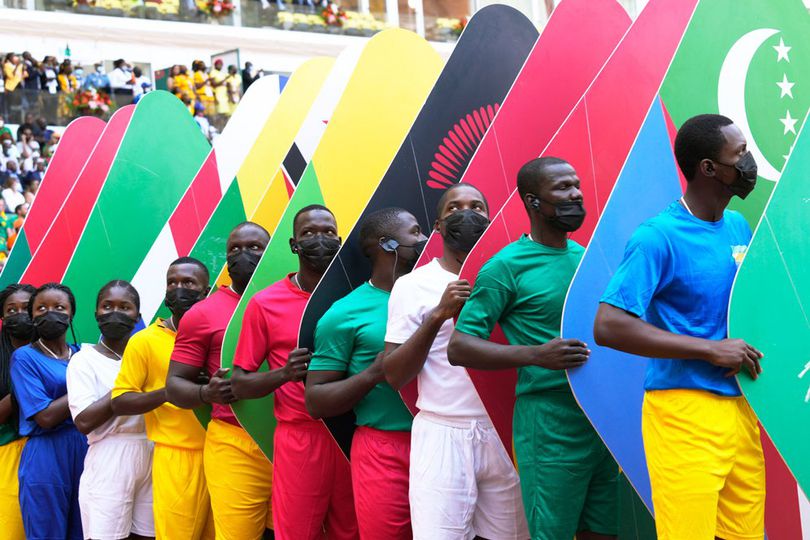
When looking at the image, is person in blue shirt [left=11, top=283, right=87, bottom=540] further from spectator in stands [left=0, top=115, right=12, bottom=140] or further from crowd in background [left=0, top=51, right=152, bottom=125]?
crowd in background [left=0, top=51, right=152, bottom=125]

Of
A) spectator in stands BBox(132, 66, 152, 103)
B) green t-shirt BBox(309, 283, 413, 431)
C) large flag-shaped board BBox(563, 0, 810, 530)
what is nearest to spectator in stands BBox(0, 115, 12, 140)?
spectator in stands BBox(132, 66, 152, 103)

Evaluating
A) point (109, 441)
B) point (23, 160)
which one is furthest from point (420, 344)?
point (23, 160)

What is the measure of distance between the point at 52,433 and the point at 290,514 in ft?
5.61

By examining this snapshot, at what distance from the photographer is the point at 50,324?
546 centimetres

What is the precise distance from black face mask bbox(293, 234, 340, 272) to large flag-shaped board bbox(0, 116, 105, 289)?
165 inches

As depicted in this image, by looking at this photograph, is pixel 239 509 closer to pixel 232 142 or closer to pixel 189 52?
pixel 232 142

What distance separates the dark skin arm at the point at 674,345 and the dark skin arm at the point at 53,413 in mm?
3238

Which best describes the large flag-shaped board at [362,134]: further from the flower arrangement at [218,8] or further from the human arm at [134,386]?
the flower arrangement at [218,8]

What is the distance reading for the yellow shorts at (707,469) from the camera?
A: 9.34 feet

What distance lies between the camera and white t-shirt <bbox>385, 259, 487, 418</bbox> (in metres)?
3.81

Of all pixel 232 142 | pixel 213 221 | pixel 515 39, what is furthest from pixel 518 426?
pixel 232 142

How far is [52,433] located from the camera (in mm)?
5531

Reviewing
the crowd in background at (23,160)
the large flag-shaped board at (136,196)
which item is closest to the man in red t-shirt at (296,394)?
the large flag-shaped board at (136,196)

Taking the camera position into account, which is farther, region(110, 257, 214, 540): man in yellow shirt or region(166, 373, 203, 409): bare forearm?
region(110, 257, 214, 540): man in yellow shirt
